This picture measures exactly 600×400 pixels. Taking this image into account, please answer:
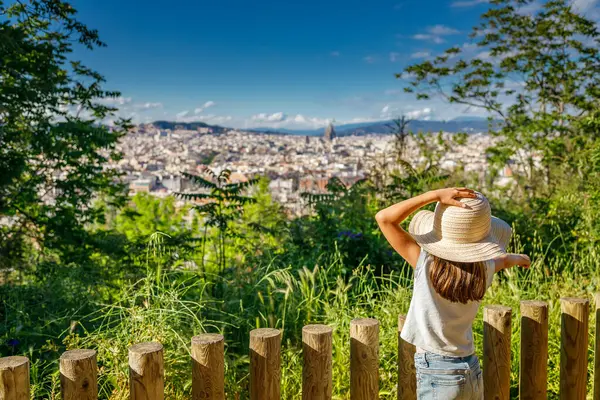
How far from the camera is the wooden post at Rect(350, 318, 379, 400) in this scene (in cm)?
196

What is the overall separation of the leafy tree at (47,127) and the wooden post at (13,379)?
3489 millimetres

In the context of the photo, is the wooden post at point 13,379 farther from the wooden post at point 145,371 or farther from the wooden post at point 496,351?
the wooden post at point 496,351

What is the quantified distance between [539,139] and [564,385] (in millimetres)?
6841

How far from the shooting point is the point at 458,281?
71.4 inches

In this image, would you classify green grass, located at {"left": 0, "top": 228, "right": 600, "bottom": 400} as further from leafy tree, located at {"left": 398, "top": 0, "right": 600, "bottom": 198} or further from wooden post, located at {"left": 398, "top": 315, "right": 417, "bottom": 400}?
leafy tree, located at {"left": 398, "top": 0, "right": 600, "bottom": 198}

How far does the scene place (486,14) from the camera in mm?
9133

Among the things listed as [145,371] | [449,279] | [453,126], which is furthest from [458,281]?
[453,126]

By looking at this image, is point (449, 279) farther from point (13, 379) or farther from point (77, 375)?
point (13, 379)

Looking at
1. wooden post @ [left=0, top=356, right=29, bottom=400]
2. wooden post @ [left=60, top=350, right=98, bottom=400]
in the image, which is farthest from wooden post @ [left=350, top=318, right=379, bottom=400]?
wooden post @ [left=0, top=356, right=29, bottom=400]

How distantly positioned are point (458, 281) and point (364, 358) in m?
0.47

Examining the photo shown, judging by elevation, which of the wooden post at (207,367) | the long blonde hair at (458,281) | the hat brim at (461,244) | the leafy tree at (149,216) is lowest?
the leafy tree at (149,216)

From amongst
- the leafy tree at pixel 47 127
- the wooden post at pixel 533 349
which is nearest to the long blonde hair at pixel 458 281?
the wooden post at pixel 533 349

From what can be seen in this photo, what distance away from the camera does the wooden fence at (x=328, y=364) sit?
1.61 m

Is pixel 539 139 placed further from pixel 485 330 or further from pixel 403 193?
pixel 485 330
